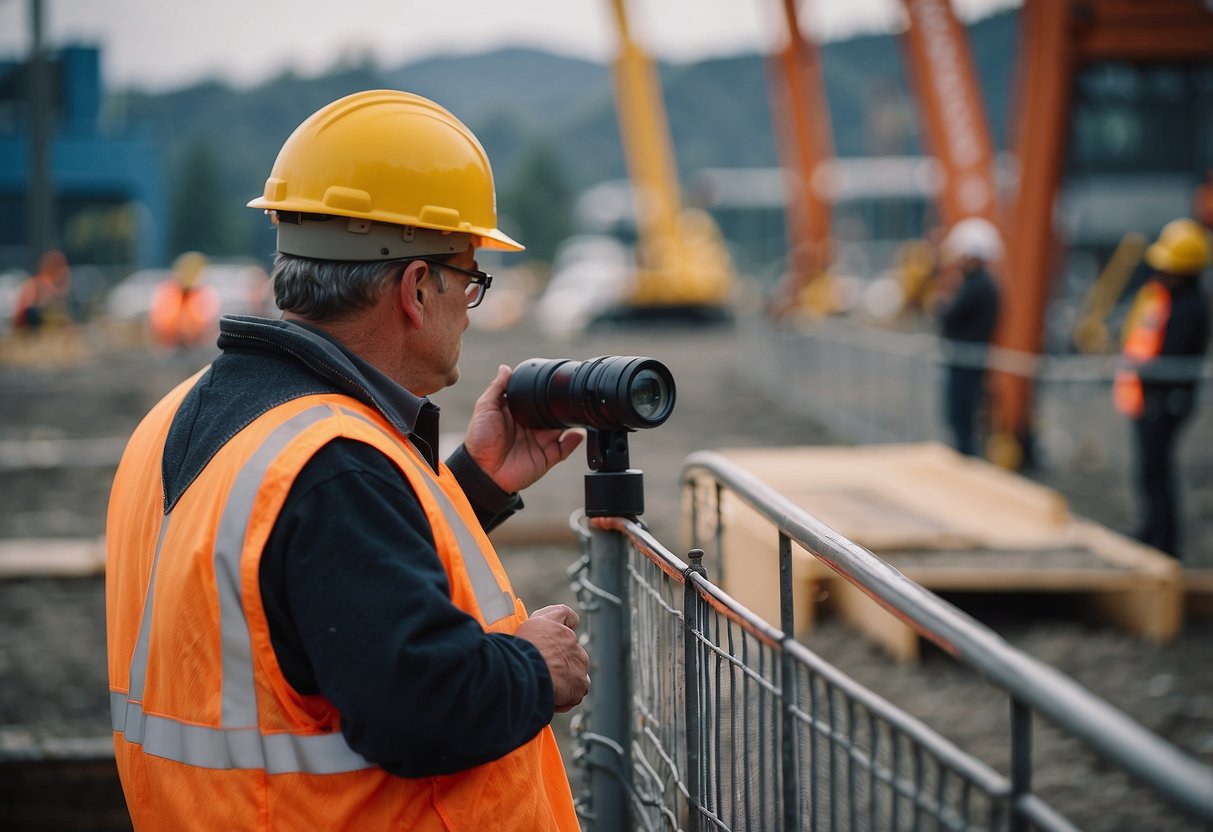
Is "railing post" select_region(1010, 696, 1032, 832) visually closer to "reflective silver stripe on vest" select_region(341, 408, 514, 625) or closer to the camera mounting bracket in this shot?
"reflective silver stripe on vest" select_region(341, 408, 514, 625)

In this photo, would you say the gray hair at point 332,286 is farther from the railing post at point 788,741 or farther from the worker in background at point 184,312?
the worker in background at point 184,312

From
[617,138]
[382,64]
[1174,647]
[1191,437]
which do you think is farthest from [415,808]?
[617,138]

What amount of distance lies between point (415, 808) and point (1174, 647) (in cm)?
518

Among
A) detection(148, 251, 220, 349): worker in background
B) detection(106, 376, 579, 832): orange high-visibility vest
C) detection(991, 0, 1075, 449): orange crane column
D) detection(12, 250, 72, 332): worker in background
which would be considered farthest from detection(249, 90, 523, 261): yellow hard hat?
detection(12, 250, 72, 332): worker in background

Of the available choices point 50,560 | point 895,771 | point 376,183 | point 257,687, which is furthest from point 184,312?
point 895,771

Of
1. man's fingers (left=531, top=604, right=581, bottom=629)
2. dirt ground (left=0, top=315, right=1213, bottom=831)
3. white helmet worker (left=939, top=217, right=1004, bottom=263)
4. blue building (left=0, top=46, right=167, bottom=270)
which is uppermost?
blue building (left=0, top=46, right=167, bottom=270)

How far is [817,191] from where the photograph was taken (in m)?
21.4

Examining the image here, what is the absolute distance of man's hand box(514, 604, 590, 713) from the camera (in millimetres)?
1794

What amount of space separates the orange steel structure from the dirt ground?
1.27m

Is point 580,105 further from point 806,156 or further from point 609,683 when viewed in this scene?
point 609,683

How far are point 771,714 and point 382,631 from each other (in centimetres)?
59

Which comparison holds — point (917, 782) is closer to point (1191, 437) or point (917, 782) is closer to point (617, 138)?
point (1191, 437)

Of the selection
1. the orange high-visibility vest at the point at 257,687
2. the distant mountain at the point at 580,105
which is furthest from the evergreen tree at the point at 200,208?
the orange high-visibility vest at the point at 257,687

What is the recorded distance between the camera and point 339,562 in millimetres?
1587
